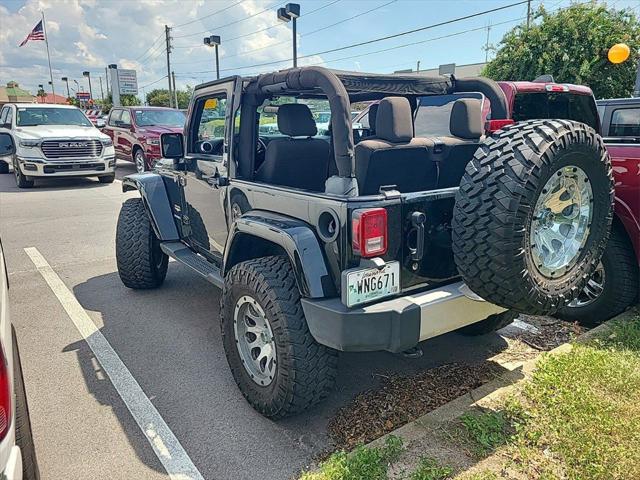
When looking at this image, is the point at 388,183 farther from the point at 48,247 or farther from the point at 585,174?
the point at 48,247

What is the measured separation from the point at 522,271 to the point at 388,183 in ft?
2.94

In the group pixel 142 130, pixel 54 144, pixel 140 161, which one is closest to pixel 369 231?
pixel 54 144

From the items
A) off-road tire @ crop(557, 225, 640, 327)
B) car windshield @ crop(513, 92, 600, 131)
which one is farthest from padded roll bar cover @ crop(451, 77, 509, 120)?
off-road tire @ crop(557, 225, 640, 327)

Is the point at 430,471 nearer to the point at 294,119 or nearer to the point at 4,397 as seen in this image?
the point at 4,397

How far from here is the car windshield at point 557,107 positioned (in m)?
4.77

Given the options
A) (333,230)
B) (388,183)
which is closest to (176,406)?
(333,230)

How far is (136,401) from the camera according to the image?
305 centimetres

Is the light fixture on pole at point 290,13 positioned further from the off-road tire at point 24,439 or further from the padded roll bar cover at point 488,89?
the off-road tire at point 24,439

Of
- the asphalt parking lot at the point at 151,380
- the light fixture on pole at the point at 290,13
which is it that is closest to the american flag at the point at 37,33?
the light fixture on pole at the point at 290,13

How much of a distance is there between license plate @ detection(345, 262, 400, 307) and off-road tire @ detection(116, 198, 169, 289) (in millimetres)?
2963

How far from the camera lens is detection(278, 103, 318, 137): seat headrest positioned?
10.8 ft

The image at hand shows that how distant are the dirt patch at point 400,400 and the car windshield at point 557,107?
8.76ft

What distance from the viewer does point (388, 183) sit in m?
2.81

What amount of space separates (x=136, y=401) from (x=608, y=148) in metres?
3.92
